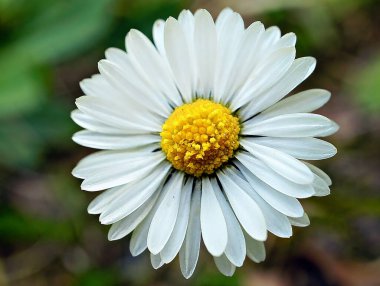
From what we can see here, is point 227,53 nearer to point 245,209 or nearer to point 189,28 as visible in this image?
point 189,28

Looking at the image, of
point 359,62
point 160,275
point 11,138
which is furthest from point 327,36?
point 11,138

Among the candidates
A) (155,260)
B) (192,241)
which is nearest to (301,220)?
(192,241)

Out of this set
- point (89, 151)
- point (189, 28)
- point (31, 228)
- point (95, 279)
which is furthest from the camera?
point (89, 151)

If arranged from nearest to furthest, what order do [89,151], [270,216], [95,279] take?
1. [270,216]
2. [95,279]
3. [89,151]

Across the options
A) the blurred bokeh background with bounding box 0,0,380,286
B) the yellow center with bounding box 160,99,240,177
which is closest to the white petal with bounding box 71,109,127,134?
the yellow center with bounding box 160,99,240,177

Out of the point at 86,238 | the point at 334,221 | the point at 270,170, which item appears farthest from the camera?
the point at 86,238

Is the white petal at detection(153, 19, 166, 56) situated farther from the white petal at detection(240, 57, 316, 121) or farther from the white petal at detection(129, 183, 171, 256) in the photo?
the white petal at detection(129, 183, 171, 256)

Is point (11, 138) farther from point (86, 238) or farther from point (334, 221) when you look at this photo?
point (334, 221)
